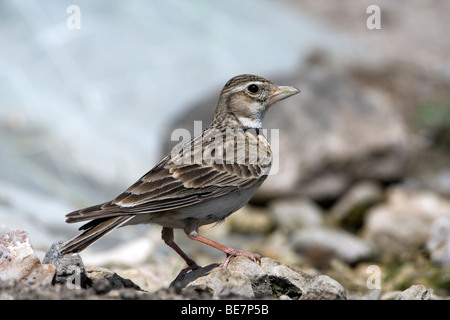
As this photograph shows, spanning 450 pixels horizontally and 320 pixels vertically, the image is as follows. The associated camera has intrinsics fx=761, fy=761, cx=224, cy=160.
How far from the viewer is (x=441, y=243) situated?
9.78 meters

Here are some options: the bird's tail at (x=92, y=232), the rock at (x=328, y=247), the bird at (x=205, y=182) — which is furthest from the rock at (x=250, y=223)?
the bird's tail at (x=92, y=232)

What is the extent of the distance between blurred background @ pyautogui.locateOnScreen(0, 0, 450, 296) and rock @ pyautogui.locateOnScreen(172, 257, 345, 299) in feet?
9.16

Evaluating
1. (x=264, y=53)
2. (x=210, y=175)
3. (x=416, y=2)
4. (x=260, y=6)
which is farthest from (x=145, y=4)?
(x=210, y=175)

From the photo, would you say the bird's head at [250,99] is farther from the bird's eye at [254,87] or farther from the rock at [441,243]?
the rock at [441,243]

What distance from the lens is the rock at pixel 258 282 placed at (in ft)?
17.8

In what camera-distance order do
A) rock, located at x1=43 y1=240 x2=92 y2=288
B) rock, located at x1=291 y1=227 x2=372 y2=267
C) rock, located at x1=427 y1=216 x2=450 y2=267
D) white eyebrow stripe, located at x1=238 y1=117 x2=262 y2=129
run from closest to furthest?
rock, located at x1=43 y1=240 x2=92 y2=288, white eyebrow stripe, located at x1=238 y1=117 x2=262 y2=129, rock, located at x1=427 y1=216 x2=450 y2=267, rock, located at x1=291 y1=227 x2=372 y2=267

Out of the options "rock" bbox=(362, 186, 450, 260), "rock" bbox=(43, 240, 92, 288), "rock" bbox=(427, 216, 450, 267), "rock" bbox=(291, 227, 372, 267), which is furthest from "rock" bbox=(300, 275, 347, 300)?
"rock" bbox=(362, 186, 450, 260)

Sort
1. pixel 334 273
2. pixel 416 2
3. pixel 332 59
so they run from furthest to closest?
pixel 416 2, pixel 332 59, pixel 334 273

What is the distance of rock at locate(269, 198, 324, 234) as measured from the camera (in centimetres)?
1344

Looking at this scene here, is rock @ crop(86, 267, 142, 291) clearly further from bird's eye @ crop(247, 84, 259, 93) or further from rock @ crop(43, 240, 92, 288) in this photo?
bird's eye @ crop(247, 84, 259, 93)
